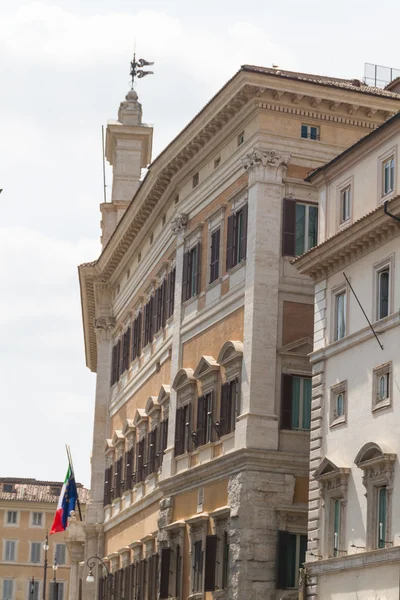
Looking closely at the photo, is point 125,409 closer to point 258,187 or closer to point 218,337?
point 218,337

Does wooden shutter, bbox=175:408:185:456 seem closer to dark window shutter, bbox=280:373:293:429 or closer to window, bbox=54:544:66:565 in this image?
dark window shutter, bbox=280:373:293:429

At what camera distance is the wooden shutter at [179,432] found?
40.6 meters

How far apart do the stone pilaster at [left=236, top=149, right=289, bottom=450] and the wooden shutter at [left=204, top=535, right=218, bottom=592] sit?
2.72 meters

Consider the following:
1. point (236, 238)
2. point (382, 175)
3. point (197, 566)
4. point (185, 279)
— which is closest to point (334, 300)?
point (382, 175)

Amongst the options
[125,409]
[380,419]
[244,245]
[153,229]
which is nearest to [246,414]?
[244,245]

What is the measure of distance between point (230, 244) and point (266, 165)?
2.53 meters

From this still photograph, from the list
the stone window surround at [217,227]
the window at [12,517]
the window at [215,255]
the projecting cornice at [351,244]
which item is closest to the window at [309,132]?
the stone window surround at [217,227]

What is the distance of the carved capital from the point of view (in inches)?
1655

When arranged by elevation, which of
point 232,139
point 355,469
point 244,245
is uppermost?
point 232,139

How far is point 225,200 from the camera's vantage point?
38.8m

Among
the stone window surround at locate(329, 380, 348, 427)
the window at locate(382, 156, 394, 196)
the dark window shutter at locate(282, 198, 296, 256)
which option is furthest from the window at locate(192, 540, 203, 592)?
the window at locate(382, 156, 394, 196)

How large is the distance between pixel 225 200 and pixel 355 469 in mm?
11518

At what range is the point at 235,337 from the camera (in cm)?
3669

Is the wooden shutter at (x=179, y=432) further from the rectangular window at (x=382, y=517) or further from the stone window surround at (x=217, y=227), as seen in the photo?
the rectangular window at (x=382, y=517)
